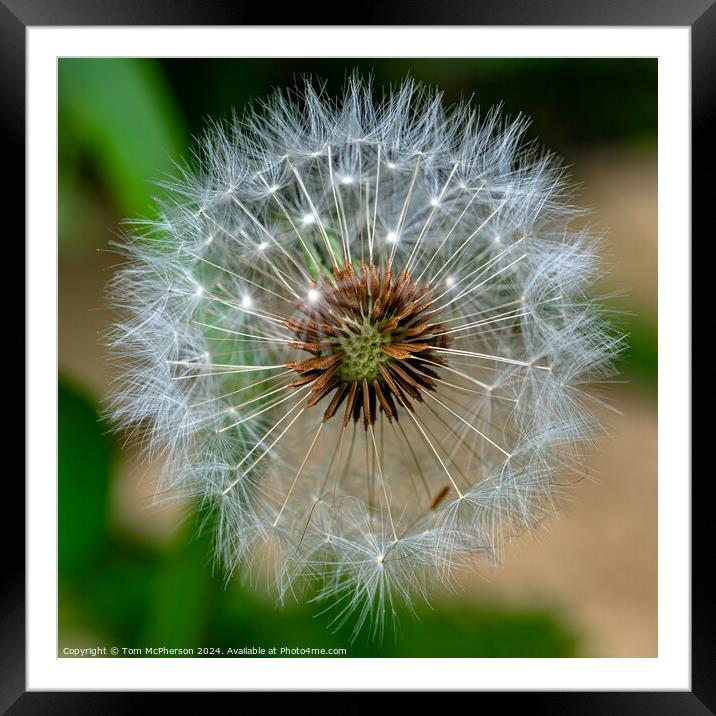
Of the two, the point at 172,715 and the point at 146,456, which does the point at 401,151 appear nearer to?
the point at 146,456

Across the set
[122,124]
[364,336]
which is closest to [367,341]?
[364,336]

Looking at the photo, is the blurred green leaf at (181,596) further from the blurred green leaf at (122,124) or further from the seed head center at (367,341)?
the blurred green leaf at (122,124)

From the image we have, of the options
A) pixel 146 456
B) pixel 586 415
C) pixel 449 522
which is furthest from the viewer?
pixel 146 456

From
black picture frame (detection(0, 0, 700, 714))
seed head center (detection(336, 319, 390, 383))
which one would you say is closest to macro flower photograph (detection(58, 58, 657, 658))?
seed head center (detection(336, 319, 390, 383))

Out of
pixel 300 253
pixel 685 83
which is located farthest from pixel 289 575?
pixel 685 83

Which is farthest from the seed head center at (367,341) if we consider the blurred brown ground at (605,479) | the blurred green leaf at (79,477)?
the blurred green leaf at (79,477)

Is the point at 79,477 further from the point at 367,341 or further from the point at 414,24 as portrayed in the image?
the point at 414,24

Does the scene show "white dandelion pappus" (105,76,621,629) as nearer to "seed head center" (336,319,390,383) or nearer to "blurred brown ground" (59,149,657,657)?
"seed head center" (336,319,390,383)
